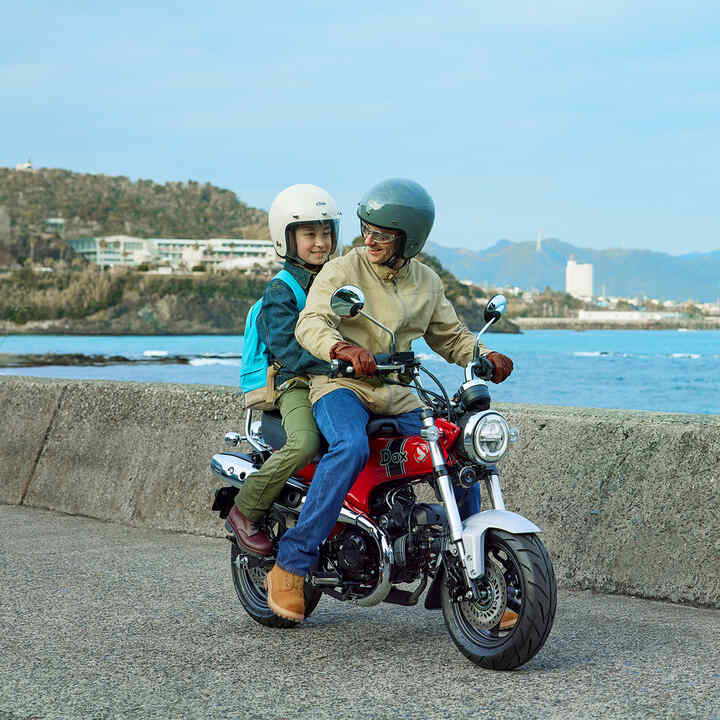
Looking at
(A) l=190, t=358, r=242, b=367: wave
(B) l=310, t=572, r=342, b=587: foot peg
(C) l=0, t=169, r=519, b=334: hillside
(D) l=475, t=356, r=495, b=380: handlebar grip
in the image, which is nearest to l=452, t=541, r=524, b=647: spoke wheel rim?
(B) l=310, t=572, r=342, b=587: foot peg

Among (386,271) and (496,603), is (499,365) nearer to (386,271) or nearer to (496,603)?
(386,271)

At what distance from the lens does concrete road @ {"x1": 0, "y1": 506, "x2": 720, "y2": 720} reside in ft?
Answer: 11.4

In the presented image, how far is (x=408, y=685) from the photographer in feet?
12.2

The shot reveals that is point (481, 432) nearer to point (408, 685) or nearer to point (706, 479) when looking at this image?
point (408, 685)

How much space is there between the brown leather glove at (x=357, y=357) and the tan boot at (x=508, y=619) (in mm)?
931

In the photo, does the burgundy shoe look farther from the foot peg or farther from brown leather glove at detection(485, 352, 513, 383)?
brown leather glove at detection(485, 352, 513, 383)

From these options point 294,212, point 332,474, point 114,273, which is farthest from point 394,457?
point 114,273

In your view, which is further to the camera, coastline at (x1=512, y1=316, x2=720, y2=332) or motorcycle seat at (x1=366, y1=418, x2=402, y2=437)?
coastline at (x1=512, y1=316, x2=720, y2=332)

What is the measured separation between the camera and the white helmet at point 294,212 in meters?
4.69

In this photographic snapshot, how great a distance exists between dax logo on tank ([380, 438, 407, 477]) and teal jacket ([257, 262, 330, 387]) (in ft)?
1.36

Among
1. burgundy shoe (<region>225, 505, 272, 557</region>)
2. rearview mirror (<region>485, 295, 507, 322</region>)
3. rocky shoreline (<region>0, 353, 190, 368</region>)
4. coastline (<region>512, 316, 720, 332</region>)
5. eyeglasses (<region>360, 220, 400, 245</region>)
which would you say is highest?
eyeglasses (<region>360, 220, 400, 245</region>)

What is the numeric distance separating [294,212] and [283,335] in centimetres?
56

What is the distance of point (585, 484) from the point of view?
5.34 metres

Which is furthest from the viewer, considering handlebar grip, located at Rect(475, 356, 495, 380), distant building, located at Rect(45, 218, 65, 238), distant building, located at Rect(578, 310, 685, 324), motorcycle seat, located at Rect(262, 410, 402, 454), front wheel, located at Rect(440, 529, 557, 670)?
distant building, located at Rect(578, 310, 685, 324)
